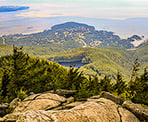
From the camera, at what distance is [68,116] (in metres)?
11.6

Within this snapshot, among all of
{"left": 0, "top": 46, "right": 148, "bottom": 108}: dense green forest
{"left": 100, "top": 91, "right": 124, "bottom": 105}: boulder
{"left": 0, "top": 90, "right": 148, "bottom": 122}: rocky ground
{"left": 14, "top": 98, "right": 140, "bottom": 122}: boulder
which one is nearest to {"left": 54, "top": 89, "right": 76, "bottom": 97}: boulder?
{"left": 0, "top": 46, "right": 148, "bottom": 108}: dense green forest

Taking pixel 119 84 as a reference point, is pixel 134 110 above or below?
above

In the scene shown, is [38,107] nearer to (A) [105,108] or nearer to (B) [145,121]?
(A) [105,108]

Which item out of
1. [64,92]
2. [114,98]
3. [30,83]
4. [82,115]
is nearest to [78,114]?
[82,115]

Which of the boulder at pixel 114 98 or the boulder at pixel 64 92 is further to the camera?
the boulder at pixel 64 92

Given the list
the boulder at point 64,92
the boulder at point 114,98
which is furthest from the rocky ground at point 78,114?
the boulder at point 64,92

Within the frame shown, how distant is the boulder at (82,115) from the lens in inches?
416

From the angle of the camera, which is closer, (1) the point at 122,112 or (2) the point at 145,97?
(1) the point at 122,112

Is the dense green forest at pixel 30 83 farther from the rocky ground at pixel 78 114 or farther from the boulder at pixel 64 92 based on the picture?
the rocky ground at pixel 78 114

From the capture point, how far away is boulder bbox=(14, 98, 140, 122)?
1058cm

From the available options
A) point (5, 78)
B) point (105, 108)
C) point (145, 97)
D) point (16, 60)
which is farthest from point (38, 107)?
point (145, 97)

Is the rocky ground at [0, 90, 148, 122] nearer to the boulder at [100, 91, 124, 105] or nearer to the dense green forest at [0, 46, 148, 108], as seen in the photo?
the boulder at [100, 91, 124, 105]

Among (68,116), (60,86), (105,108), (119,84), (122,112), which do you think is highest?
(68,116)

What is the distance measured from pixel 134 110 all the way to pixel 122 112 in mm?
2588
